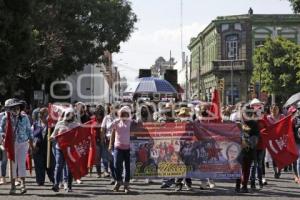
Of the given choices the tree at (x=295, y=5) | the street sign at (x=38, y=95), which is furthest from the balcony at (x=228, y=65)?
the tree at (x=295, y=5)

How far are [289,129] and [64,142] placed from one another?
5.19 meters

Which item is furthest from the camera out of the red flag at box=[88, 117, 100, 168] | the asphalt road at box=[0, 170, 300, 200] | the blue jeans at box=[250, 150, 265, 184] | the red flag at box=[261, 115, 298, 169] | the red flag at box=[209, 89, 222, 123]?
the red flag at box=[209, 89, 222, 123]

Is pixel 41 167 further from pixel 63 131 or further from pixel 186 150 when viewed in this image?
pixel 186 150

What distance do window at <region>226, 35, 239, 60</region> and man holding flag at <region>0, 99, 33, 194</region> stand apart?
7491 centimetres

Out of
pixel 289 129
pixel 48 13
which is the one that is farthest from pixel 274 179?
pixel 48 13

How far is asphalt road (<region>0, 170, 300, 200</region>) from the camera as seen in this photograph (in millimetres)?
13438

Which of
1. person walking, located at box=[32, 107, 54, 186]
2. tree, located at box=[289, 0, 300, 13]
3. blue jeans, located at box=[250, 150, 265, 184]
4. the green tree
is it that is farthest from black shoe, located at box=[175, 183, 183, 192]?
the green tree

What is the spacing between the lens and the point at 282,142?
15805mm

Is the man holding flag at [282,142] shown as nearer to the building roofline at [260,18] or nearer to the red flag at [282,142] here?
the red flag at [282,142]

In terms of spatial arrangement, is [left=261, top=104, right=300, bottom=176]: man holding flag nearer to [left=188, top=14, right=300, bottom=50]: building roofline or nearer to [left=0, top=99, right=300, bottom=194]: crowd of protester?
[left=0, top=99, right=300, bottom=194]: crowd of protester

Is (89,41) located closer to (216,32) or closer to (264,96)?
(264,96)

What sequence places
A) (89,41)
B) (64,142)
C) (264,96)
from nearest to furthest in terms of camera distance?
(64,142)
(89,41)
(264,96)

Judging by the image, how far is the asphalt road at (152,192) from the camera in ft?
44.1

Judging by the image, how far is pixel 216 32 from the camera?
89.5 meters
